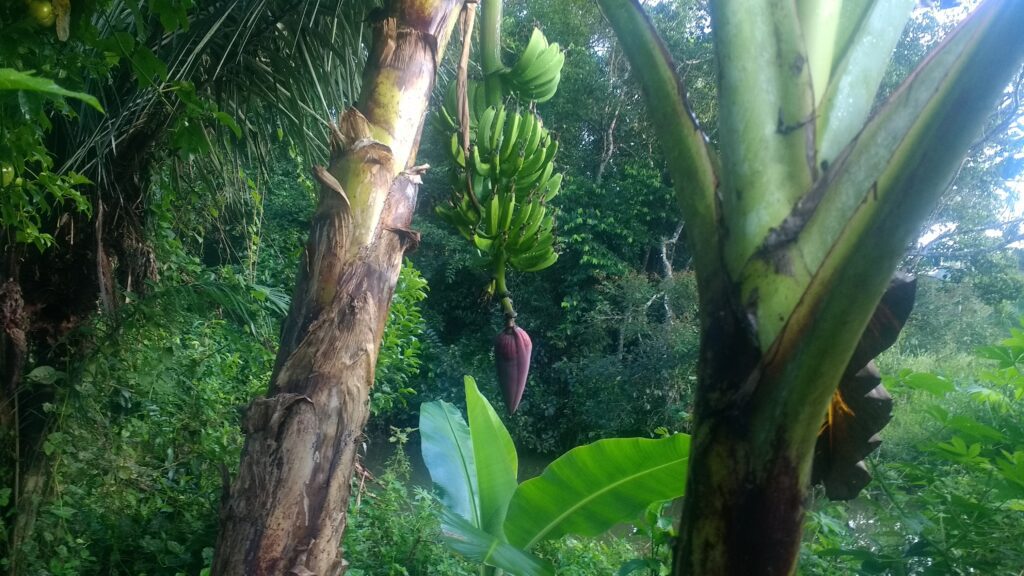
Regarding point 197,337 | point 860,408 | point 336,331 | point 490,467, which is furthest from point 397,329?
point 860,408

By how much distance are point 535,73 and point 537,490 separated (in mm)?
1034

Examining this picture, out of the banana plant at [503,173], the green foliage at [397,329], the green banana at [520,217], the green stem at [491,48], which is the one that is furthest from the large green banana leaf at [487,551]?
the green foliage at [397,329]

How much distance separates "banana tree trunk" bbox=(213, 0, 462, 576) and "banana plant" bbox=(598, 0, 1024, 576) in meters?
0.76

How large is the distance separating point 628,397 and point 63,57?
21.0ft

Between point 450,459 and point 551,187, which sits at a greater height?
point 551,187

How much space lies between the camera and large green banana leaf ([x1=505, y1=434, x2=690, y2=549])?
1698 millimetres

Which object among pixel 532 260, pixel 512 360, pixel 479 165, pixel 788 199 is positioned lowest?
pixel 788 199

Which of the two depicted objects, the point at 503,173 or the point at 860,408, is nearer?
the point at 860,408

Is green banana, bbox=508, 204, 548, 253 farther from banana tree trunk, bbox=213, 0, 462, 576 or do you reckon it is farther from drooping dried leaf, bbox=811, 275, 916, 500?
drooping dried leaf, bbox=811, 275, 916, 500

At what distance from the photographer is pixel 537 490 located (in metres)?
1.81

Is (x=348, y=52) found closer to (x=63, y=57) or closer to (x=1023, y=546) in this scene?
(x=63, y=57)

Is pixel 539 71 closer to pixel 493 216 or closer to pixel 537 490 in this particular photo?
pixel 493 216

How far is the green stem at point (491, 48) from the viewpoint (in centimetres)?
139

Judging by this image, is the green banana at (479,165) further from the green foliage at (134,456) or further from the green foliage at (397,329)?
the green foliage at (397,329)
